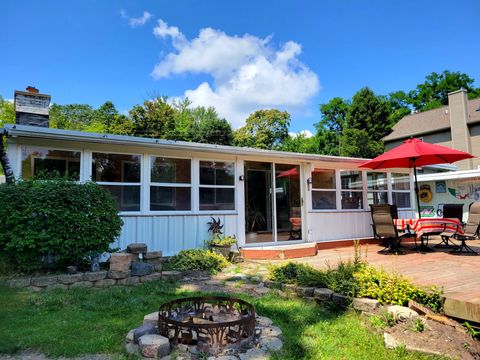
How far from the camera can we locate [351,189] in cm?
919

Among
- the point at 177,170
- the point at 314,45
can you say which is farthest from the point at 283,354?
the point at 314,45

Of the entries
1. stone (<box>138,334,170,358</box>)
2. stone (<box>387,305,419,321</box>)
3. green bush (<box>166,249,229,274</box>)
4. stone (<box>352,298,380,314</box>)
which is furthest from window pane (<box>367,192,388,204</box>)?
stone (<box>138,334,170,358</box>)

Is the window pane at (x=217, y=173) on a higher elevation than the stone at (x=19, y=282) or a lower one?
higher

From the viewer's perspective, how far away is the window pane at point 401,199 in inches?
397

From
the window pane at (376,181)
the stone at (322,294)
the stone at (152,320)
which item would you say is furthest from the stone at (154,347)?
the window pane at (376,181)

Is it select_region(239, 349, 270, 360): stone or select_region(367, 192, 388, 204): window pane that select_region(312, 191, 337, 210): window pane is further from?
select_region(239, 349, 270, 360): stone

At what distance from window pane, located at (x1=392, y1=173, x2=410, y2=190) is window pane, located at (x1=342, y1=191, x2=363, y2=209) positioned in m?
1.61

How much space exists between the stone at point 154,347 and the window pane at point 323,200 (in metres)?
6.53

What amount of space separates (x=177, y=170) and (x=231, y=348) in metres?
4.95

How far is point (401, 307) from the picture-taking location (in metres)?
3.29

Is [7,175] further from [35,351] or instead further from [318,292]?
[318,292]

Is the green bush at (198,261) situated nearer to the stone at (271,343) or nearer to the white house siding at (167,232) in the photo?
the white house siding at (167,232)

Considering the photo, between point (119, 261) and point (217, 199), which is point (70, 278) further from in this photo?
point (217, 199)

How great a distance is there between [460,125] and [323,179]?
15013mm
